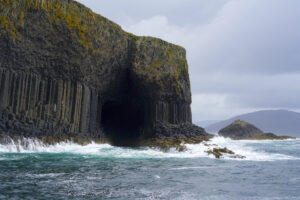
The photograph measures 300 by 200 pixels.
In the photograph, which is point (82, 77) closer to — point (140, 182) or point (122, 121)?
point (122, 121)

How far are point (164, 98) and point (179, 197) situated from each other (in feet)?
89.0

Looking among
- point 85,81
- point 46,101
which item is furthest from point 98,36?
point 46,101

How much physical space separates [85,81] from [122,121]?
38.2 feet

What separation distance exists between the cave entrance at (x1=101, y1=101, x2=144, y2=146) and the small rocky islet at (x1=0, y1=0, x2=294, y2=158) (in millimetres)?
122

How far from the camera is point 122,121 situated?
40625 millimetres

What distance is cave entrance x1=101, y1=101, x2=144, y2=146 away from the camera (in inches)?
1501

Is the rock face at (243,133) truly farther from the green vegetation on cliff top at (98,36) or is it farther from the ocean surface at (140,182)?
the ocean surface at (140,182)

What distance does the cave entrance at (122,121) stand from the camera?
38125mm

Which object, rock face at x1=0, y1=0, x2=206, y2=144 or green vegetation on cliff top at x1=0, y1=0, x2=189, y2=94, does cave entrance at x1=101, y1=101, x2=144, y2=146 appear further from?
green vegetation on cliff top at x1=0, y1=0, x2=189, y2=94

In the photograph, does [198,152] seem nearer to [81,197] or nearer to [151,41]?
[151,41]

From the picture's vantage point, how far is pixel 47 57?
26203mm

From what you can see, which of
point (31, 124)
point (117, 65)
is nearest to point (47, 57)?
point (31, 124)

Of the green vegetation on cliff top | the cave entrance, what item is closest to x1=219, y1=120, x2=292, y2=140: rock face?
the green vegetation on cliff top

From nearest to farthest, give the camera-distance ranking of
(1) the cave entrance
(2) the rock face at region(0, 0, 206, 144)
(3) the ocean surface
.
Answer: (3) the ocean surface
(2) the rock face at region(0, 0, 206, 144)
(1) the cave entrance
